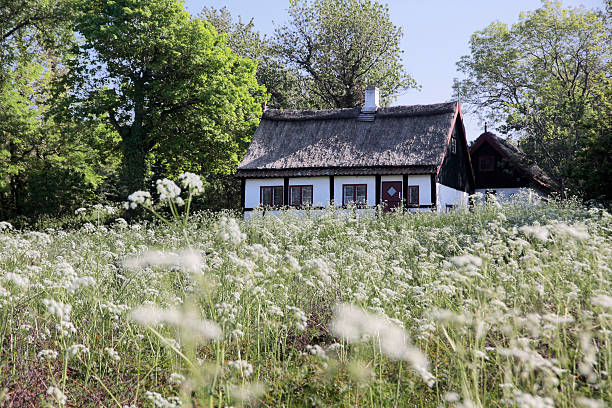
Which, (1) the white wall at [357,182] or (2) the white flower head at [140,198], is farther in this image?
(1) the white wall at [357,182]

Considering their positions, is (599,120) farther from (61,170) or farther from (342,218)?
(61,170)

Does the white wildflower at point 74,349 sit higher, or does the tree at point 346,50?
the tree at point 346,50

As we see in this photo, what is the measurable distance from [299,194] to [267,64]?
1631cm

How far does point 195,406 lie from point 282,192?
19.5m

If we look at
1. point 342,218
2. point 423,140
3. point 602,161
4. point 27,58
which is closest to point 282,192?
point 423,140

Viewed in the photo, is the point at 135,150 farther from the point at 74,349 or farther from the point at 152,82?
the point at 74,349

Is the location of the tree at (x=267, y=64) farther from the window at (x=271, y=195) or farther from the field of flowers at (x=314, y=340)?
the field of flowers at (x=314, y=340)

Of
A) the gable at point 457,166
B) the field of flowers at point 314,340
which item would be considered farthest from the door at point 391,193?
the field of flowers at point 314,340

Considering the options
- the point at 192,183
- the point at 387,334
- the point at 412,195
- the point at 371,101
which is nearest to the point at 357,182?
the point at 412,195

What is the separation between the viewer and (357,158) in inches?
868

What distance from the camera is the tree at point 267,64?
3469 cm

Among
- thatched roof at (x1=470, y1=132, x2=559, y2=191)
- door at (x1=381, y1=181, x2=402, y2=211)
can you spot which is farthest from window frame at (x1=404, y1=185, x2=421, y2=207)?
thatched roof at (x1=470, y1=132, x2=559, y2=191)

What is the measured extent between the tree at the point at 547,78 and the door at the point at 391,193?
6.63 meters

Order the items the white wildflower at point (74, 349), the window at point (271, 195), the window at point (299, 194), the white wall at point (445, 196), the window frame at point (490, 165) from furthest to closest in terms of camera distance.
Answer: the window frame at point (490, 165), the window at point (271, 195), the window at point (299, 194), the white wall at point (445, 196), the white wildflower at point (74, 349)
